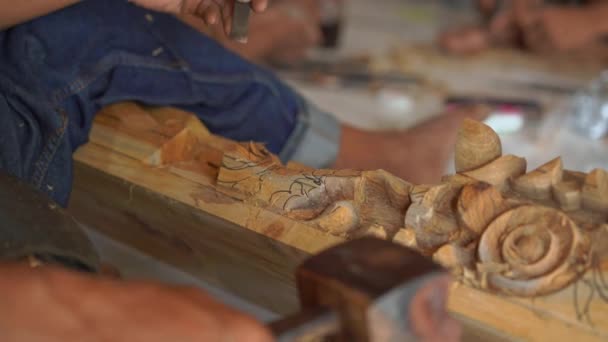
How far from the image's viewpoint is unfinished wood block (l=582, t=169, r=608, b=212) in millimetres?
591

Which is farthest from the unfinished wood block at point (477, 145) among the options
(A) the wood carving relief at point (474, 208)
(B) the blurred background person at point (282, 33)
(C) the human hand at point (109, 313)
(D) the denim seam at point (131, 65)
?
(B) the blurred background person at point (282, 33)

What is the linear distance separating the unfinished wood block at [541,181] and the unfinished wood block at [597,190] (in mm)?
27

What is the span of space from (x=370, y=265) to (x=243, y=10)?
437mm

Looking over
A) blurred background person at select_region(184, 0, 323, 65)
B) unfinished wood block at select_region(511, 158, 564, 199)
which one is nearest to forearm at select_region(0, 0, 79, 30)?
unfinished wood block at select_region(511, 158, 564, 199)

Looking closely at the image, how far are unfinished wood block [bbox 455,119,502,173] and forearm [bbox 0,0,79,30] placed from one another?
0.44 meters

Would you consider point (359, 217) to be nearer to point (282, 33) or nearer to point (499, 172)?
point (499, 172)

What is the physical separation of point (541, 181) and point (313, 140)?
484 millimetres

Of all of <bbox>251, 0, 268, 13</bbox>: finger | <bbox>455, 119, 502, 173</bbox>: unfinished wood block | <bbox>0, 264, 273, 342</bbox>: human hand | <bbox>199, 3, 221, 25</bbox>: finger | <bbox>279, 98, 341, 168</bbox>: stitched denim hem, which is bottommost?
<bbox>279, 98, 341, 168</bbox>: stitched denim hem

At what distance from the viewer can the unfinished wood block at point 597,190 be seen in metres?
0.59

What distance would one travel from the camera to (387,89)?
1591 millimetres

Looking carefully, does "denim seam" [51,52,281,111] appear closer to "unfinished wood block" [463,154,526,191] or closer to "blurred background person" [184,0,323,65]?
"unfinished wood block" [463,154,526,191]

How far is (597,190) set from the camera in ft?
1.94

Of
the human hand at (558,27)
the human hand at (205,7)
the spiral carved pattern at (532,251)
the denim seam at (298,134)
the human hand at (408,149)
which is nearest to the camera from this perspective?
the spiral carved pattern at (532,251)

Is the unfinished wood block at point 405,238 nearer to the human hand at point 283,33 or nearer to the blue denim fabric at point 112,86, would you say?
the blue denim fabric at point 112,86
